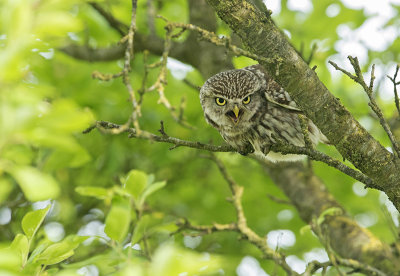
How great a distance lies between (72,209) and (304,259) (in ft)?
8.13

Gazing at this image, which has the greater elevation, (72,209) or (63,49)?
(63,49)

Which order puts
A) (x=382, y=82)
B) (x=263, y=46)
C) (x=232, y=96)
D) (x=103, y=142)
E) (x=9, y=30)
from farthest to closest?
(x=382, y=82) < (x=103, y=142) < (x=232, y=96) < (x=263, y=46) < (x=9, y=30)

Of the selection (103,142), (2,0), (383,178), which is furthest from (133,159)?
(2,0)

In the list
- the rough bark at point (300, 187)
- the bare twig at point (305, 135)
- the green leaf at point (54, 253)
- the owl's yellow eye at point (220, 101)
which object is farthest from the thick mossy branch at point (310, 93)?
the owl's yellow eye at point (220, 101)

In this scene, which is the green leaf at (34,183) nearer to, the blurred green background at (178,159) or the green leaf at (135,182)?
the green leaf at (135,182)

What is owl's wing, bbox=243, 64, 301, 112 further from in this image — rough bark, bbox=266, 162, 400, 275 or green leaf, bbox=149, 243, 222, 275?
green leaf, bbox=149, 243, 222, 275

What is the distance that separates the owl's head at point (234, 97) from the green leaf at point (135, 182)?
5.23 feet

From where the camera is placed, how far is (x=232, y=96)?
13.2 ft

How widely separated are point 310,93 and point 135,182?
101 centimetres

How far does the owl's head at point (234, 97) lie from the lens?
396 centimetres

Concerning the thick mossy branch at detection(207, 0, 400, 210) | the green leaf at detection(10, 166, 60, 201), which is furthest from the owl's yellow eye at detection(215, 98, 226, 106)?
the green leaf at detection(10, 166, 60, 201)

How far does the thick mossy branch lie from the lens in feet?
7.27

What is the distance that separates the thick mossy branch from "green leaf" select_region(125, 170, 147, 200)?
0.86 metres

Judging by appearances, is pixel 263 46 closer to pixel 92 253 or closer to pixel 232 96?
pixel 232 96
